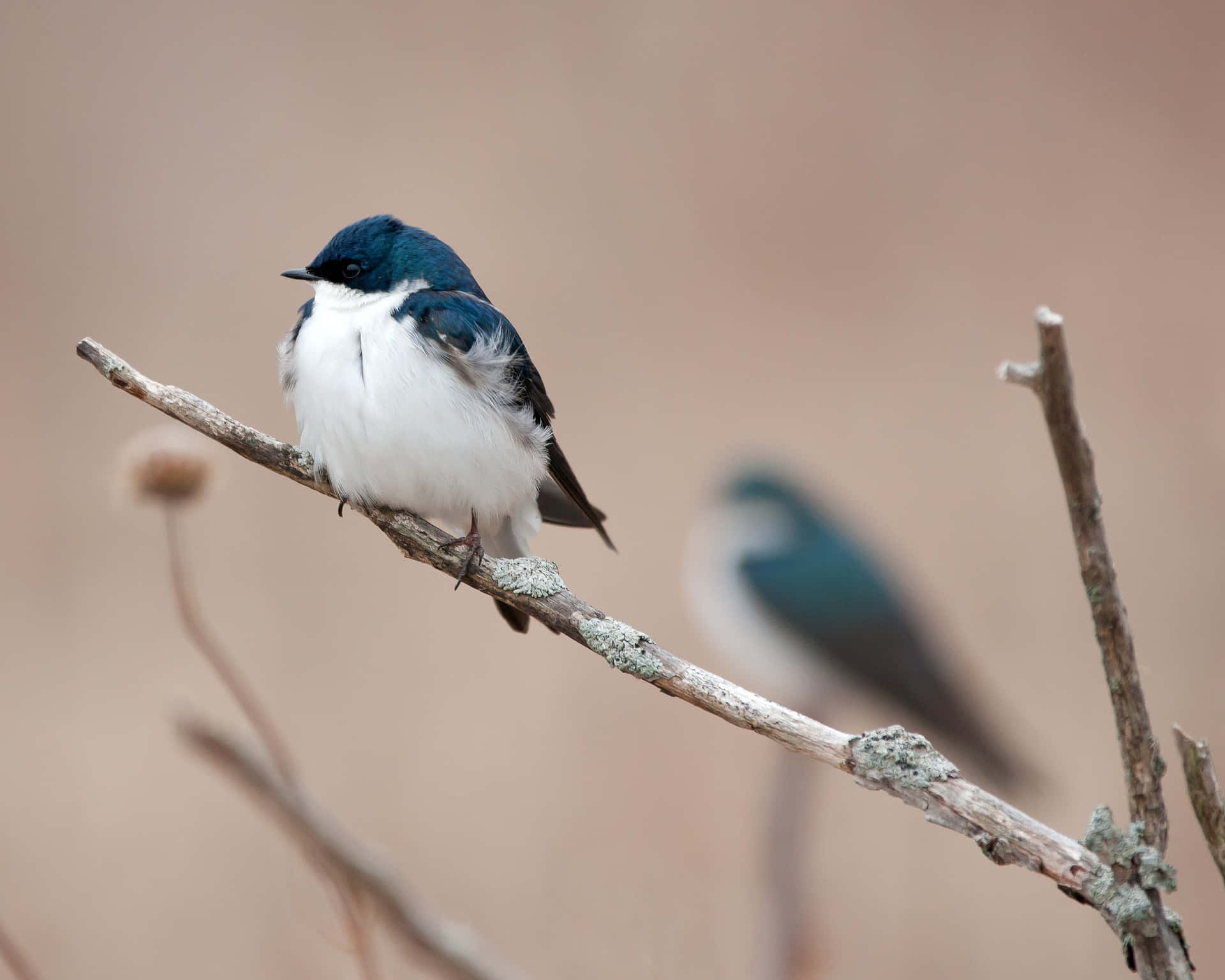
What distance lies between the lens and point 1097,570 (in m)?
0.42

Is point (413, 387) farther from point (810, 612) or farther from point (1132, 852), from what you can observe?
point (810, 612)

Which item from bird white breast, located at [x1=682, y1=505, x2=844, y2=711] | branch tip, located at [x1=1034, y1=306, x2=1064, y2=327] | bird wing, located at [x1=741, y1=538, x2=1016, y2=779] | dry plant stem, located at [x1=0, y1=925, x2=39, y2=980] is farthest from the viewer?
bird white breast, located at [x1=682, y1=505, x2=844, y2=711]

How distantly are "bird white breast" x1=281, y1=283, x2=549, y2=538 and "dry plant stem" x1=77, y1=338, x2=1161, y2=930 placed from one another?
2.3 inches

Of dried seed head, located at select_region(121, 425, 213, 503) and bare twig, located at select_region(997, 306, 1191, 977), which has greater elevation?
dried seed head, located at select_region(121, 425, 213, 503)

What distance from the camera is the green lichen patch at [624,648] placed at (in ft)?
1.93

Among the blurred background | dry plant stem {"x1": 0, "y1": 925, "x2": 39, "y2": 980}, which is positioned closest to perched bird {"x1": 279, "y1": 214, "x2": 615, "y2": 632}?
dry plant stem {"x1": 0, "y1": 925, "x2": 39, "y2": 980}

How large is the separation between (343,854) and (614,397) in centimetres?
167

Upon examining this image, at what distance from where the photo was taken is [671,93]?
93.2 inches

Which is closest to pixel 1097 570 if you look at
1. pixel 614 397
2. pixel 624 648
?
pixel 624 648

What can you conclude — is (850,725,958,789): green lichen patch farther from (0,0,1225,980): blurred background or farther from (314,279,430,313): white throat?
(0,0,1225,980): blurred background

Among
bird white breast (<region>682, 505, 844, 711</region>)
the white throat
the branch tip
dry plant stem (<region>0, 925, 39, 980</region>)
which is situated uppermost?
bird white breast (<region>682, 505, 844, 711</region>)

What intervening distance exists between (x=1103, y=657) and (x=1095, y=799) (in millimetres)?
1635

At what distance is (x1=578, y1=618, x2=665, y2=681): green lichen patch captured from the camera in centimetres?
59

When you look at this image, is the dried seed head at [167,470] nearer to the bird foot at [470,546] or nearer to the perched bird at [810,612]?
the bird foot at [470,546]
